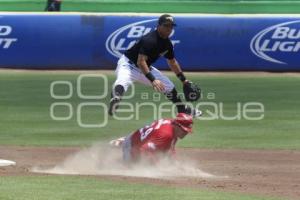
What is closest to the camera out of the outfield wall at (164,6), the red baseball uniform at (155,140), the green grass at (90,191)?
the green grass at (90,191)

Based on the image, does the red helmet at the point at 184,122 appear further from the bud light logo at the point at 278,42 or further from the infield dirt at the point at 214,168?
the bud light logo at the point at 278,42

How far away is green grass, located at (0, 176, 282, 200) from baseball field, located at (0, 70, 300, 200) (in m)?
0.01

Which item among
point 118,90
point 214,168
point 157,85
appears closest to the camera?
point 214,168

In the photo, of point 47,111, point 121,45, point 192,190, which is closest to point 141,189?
point 192,190

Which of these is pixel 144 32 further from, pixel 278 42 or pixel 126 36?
pixel 278 42

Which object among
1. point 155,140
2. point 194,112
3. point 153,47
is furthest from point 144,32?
point 155,140

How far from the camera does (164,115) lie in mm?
16891

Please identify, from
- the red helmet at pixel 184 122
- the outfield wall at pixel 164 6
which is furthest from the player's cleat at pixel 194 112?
the outfield wall at pixel 164 6

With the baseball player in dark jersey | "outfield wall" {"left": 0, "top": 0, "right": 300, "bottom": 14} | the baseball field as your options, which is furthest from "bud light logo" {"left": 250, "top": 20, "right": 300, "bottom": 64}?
the baseball player in dark jersey

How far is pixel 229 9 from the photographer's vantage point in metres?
29.8

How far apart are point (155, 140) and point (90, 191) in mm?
2033

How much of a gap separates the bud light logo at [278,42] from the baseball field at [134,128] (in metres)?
0.62

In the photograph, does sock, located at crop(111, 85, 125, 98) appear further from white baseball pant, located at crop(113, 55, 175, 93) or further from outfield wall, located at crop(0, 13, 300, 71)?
outfield wall, located at crop(0, 13, 300, 71)

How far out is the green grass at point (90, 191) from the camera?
8.08m
